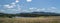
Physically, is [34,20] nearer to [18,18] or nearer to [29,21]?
[29,21]

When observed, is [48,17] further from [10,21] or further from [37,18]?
[10,21]

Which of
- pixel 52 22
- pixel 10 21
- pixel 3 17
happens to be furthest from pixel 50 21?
pixel 3 17

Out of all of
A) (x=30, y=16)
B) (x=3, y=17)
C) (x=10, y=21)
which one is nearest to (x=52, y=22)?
(x=30, y=16)

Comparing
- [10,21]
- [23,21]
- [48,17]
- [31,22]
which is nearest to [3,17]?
[10,21]

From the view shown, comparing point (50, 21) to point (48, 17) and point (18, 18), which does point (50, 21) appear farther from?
point (18, 18)

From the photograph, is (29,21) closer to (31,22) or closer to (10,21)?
(31,22)

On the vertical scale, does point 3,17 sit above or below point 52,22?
above
